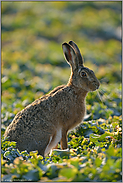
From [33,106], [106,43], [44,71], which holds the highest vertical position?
[106,43]

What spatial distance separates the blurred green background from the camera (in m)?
8.63

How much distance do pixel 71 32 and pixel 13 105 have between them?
20601 millimetres

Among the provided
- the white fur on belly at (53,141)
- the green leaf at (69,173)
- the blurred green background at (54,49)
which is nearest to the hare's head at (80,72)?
the blurred green background at (54,49)

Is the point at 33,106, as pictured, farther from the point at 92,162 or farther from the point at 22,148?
the point at 92,162

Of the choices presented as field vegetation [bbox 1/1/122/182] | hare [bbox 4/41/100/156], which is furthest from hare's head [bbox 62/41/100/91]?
field vegetation [bbox 1/1/122/182]

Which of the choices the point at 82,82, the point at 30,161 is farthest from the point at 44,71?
the point at 30,161

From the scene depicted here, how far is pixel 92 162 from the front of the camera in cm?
368

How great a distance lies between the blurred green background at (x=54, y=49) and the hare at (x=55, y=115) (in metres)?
0.65

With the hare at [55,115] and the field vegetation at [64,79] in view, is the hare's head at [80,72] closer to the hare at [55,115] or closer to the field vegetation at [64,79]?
the hare at [55,115]

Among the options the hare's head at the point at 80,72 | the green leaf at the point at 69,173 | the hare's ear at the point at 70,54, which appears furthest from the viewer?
the hare's head at the point at 80,72

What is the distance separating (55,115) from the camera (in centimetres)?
513

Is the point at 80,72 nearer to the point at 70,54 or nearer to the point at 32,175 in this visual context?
the point at 70,54

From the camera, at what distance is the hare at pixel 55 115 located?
196 inches

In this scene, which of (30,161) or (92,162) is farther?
(30,161)
